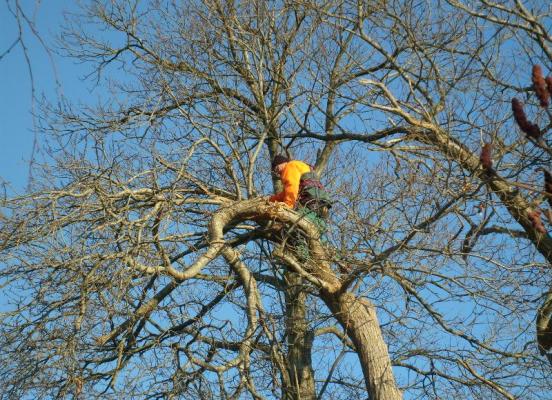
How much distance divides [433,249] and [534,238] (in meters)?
0.89

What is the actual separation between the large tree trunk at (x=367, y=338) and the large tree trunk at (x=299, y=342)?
53 centimetres

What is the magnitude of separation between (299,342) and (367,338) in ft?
3.64

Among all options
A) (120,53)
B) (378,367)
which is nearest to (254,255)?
(378,367)

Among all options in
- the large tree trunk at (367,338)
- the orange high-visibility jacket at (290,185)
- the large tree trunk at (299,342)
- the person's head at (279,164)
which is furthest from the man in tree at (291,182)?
the large tree trunk at (367,338)

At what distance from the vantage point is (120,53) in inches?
452

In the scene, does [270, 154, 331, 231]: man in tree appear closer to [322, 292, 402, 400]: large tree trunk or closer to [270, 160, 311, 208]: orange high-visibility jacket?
[270, 160, 311, 208]: orange high-visibility jacket

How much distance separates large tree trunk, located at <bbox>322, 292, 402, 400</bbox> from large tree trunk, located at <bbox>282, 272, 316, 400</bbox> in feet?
1.74

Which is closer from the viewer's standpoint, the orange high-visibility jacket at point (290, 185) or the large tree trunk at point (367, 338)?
the large tree trunk at point (367, 338)

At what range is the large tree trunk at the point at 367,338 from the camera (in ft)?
27.5

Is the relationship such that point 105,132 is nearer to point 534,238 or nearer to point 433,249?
point 433,249

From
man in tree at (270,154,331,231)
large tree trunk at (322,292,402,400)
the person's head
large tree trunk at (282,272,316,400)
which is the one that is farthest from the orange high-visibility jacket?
large tree trunk at (322,292,402,400)

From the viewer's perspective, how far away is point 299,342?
9.48 m

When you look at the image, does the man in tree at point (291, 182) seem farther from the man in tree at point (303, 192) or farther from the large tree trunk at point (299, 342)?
the large tree trunk at point (299, 342)

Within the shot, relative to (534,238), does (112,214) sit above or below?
above
